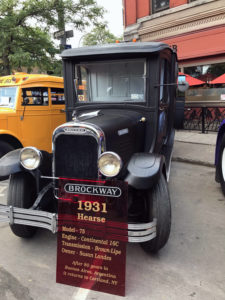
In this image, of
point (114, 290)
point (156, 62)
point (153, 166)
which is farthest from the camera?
point (156, 62)

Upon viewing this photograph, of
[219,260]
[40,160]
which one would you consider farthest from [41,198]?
[219,260]

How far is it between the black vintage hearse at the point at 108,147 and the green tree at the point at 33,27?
18.7 ft

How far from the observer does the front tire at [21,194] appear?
2760mm

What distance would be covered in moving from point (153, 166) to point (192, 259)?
1059 mm

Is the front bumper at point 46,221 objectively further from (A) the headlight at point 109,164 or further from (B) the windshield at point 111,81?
(B) the windshield at point 111,81

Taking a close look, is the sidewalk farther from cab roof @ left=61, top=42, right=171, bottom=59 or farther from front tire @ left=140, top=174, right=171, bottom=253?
front tire @ left=140, top=174, right=171, bottom=253

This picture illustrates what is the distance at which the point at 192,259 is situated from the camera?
2.61 meters

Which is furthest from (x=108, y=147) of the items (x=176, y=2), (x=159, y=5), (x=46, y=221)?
(x=159, y=5)

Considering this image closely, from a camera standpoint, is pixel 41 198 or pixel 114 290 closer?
pixel 114 290

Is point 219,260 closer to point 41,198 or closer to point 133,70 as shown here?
point 41,198

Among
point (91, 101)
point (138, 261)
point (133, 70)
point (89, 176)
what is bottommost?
point (138, 261)

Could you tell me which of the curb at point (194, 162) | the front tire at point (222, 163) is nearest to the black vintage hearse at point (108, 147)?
the front tire at point (222, 163)

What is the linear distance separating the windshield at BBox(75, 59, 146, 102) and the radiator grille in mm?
1234

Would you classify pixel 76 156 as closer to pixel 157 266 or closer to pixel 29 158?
pixel 29 158
